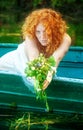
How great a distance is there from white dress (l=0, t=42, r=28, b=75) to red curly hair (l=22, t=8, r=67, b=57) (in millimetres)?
194

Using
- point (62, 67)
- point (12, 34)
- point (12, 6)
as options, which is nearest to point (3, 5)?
point (12, 6)

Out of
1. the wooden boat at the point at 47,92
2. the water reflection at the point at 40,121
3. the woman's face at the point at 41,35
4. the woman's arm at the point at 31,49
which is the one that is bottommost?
the water reflection at the point at 40,121

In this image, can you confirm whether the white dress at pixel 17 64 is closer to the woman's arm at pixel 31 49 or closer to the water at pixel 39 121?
the woman's arm at pixel 31 49

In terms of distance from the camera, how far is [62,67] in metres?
7.39

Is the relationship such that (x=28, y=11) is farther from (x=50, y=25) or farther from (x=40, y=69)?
(x=40, y=69)

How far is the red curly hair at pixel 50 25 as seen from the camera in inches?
232

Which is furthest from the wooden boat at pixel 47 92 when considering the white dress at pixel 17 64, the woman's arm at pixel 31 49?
the woman's arm at pixel 31 49

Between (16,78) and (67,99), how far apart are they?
1.57 ft

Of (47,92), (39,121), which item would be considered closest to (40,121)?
(39,121)

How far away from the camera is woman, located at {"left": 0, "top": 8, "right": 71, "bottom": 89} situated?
5902 millimetres

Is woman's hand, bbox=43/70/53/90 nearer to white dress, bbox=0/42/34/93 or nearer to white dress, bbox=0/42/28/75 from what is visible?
white dress, bbox=0/42/34/93

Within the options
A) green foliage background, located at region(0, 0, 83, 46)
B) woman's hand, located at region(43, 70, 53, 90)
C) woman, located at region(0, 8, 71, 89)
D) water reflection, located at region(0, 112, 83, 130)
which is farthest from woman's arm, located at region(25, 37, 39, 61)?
green foliage background, located at region(0, 0, 83, 46)

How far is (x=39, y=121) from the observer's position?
582 centimetres

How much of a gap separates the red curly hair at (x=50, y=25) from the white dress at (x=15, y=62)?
19 centimetres
